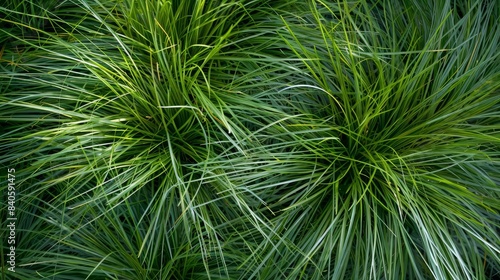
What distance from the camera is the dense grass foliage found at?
138 centimetres

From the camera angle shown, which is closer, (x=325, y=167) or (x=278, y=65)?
(x=325, y=167)

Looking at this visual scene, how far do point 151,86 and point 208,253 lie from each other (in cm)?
46

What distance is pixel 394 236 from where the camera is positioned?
1380mm

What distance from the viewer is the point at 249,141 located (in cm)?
144

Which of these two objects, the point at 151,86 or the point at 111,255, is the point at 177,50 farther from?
the point at 111,255

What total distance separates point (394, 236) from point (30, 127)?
1.02 metres

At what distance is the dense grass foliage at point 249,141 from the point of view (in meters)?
1.38

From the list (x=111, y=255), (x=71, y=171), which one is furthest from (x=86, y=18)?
(x=111, y=255)

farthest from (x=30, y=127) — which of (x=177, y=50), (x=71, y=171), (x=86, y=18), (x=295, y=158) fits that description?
(x=295, y=158)

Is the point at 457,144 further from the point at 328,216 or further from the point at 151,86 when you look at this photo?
the point at 151,86

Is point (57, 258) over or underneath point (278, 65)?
underneath

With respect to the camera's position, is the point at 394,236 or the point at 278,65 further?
the point at 278,65

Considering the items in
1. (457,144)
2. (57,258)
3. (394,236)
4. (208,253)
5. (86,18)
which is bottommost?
(57,258)

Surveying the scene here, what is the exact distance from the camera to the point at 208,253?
141 cm
